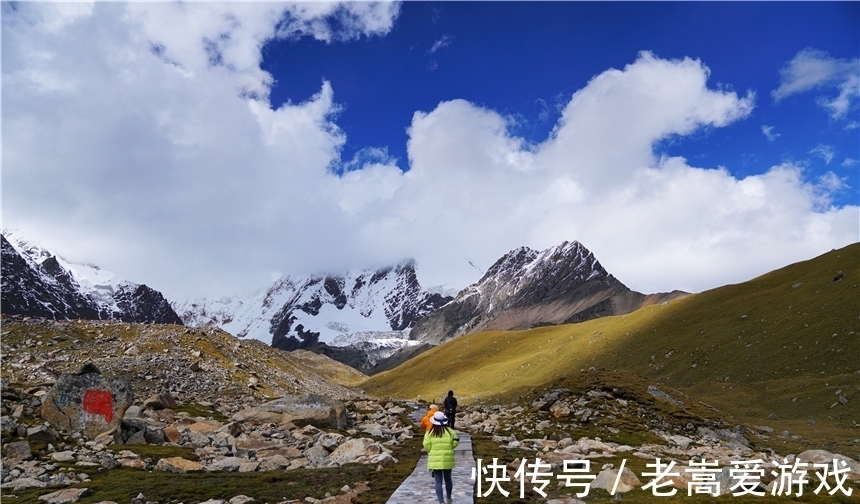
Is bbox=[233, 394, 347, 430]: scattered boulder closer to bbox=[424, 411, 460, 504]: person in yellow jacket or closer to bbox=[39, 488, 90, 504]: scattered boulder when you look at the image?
bbox=[39, 488, 90, 504]: scattered boulder

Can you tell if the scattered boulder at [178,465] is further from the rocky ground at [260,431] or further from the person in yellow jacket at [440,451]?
the person in yellow jacket at [440,451]

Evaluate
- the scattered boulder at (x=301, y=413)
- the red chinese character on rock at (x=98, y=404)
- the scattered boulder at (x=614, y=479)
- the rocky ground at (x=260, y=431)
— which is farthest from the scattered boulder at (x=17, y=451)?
the scattered boulder at (x=614, y=479)

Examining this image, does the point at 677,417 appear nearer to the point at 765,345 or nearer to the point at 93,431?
the point at 93,431

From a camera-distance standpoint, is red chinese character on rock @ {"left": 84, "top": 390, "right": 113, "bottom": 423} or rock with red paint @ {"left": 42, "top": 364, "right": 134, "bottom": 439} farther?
red chinese character on rock @ {"left": 84, "top": 390, "right": 113, "bottom": 423}

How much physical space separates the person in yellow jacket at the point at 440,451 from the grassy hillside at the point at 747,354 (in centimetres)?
3364

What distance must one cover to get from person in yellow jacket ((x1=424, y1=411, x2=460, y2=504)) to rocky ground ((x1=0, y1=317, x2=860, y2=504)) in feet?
7.96

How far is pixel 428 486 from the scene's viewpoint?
19.3 metres

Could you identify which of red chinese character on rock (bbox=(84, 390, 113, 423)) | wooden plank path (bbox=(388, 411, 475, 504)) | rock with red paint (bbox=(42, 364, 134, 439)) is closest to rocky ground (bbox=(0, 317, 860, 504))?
rock with red paint (bbox=(42, 364, 134, 439))

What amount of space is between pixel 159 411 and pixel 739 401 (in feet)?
189

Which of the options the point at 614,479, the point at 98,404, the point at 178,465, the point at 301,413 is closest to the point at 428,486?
the point at 614,479

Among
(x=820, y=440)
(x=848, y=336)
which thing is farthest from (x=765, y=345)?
(x=820, y=440)

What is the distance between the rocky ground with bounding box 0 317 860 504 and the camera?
21734mm

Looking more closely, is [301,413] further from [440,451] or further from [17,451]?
[440,451]

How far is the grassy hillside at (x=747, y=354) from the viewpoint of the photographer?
5304 centimetres
